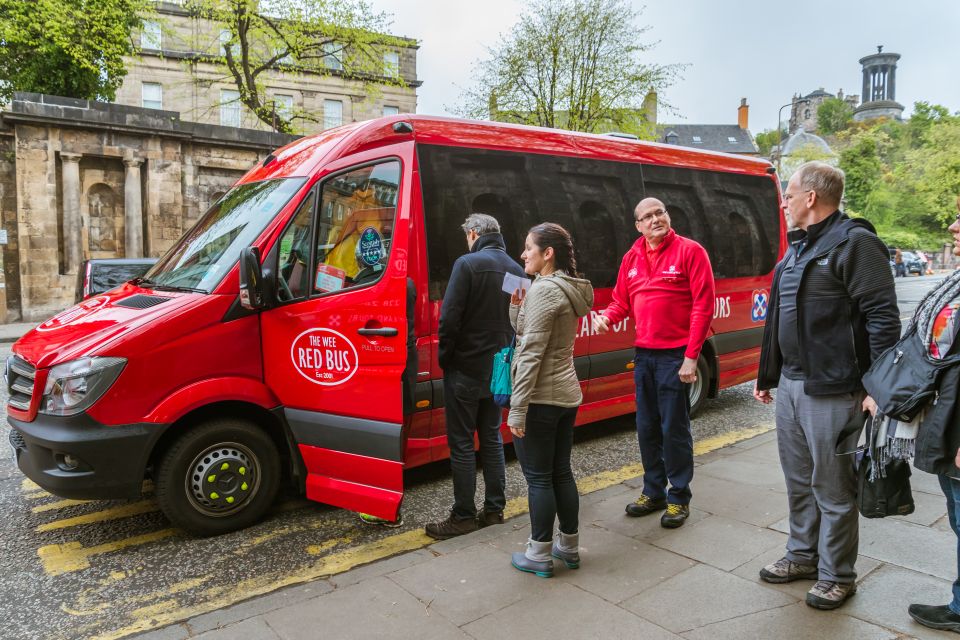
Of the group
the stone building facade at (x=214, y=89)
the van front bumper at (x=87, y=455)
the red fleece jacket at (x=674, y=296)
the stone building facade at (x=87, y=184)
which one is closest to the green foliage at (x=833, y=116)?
the stone building facade at (x=214, y=89)

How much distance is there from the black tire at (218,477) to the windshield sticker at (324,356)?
55cm

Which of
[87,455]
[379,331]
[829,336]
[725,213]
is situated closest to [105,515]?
[87,455]

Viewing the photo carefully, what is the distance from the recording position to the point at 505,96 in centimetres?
2508

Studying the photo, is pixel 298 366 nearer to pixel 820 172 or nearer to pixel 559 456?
pixel 559 456

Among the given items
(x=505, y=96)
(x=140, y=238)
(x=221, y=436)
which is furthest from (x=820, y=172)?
(x=505, y=96)

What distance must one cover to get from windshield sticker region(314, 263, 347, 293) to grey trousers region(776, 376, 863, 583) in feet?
8.56

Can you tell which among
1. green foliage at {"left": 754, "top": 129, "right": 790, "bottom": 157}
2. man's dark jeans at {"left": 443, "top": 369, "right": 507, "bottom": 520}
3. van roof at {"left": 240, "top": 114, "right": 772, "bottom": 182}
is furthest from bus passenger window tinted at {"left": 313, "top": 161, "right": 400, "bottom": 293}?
green foliage at {"left": 754, "top": 129, "right": 790, "bottom": 157}

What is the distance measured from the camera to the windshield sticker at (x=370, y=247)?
172 inches

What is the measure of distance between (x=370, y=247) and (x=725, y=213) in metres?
4.42

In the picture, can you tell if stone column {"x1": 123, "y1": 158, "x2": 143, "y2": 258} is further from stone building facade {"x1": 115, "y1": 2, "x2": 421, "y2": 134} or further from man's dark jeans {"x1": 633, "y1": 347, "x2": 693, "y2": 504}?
man's dark jeans {"x1": 633, "y1": 347, "x2": 693, "y2": 504}

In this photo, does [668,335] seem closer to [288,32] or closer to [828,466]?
[828,466]

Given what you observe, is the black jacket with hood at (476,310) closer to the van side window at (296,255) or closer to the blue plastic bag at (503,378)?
the blue plastic bag at (503,378)

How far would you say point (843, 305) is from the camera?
3039 mm

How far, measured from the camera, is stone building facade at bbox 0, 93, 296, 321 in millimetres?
18469
